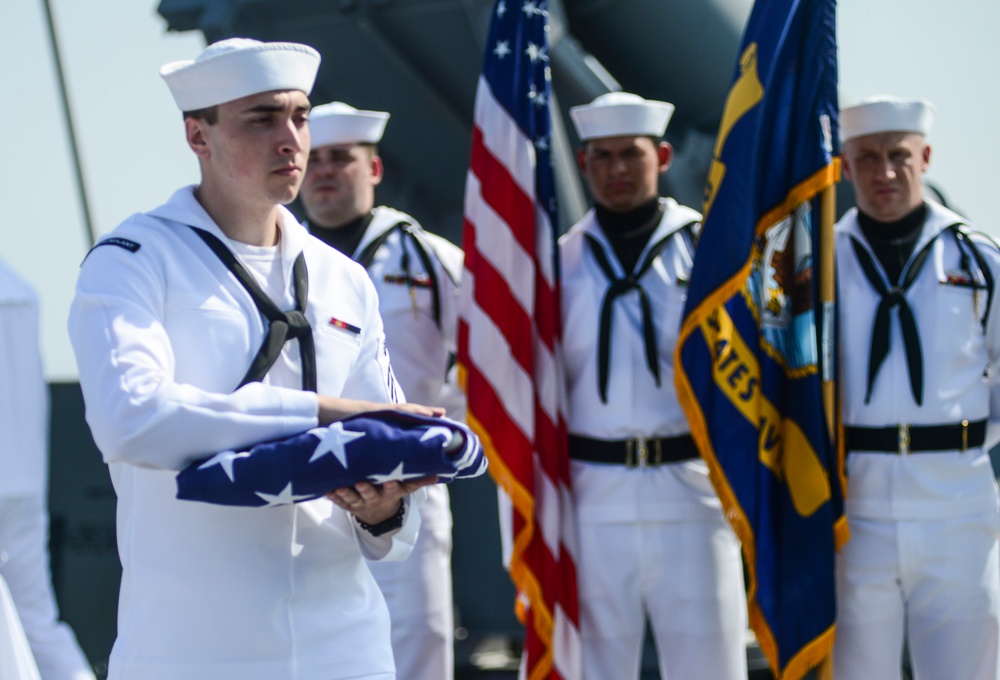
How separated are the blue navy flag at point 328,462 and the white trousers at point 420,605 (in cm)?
201

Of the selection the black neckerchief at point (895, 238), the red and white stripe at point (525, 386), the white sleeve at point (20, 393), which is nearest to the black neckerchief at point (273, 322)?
the white sleeve at point (20, 393)

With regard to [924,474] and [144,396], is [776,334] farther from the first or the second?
[144,396]

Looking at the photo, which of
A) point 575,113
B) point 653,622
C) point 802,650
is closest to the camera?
point 802,650

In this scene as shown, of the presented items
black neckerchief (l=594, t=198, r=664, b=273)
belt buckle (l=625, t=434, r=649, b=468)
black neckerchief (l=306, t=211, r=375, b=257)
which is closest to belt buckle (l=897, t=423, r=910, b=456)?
belt buckle (l=625, t=434, r=649, b=468)

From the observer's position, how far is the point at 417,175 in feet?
19.6

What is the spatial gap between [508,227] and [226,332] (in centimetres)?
191

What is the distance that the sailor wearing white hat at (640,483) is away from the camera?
344 centimetres

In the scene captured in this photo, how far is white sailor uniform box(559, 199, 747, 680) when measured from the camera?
11.3ft

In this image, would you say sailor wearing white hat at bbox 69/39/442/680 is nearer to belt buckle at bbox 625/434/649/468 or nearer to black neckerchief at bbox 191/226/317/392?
black neckerchief at bbox 191/226/317/392

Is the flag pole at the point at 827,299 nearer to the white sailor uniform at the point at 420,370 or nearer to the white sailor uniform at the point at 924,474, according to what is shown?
the white sailor uniform at the point at 924,474

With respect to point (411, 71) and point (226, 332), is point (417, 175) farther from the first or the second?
point (226, 332)

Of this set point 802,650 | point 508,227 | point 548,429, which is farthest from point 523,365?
point 802,650

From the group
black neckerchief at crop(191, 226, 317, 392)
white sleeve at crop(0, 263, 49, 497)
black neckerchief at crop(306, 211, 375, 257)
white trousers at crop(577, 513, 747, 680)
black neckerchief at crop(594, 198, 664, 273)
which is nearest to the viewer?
black neckerchief at crop(191, 226, 317, 392)

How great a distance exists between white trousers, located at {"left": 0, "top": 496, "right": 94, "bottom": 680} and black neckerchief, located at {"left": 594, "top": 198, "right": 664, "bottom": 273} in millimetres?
1735
